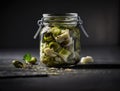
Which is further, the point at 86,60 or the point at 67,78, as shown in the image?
the point at 86,60

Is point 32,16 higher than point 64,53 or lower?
higher

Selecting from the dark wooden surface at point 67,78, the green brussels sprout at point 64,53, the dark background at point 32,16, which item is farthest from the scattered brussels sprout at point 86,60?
the dark background at point 32,16

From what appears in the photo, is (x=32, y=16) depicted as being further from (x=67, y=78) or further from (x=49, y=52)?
(x=67, y=78)

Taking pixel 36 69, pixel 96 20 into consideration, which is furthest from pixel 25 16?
pixel 36 69

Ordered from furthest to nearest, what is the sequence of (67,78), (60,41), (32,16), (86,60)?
(32,16), (86,60), (60,41), (67,78)

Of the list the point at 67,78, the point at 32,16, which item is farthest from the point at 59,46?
the point at 32,16

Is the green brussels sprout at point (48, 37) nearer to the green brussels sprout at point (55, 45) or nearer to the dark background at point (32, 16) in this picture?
the green brussels sprout at point (55, 45)
